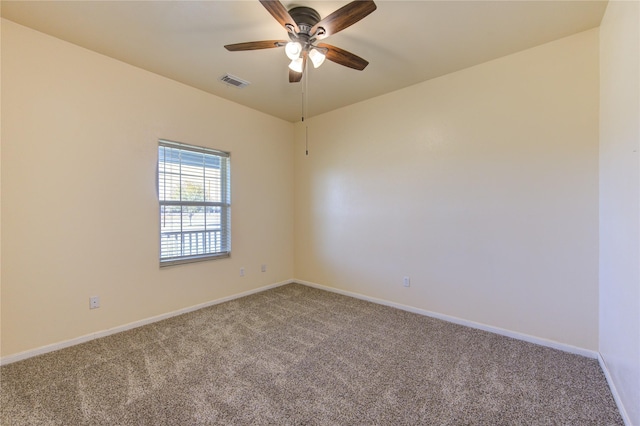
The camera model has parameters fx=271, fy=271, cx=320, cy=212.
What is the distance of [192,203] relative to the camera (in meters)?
3.36

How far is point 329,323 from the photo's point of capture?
9.79ft

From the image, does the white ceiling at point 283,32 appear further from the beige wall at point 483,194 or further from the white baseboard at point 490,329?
the white baseboard at point 490,329

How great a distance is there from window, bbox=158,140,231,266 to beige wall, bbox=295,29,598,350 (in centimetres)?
161

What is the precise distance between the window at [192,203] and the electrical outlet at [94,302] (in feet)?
2.16

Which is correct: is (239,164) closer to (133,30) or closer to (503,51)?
(133,30)

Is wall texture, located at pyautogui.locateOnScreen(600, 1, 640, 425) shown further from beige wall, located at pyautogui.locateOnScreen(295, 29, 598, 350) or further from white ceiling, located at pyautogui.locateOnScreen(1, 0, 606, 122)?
white ceiling, located at pyautogui.locateOnScreen(1, 0, 606, 122)

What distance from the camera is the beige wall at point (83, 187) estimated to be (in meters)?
2.23

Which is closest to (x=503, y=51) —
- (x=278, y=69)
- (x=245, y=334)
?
(x=278, y=69)

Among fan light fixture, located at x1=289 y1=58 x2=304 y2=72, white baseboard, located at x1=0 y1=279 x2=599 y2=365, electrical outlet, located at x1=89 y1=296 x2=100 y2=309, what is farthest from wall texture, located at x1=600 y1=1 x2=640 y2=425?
electrical outlet, located at x1=89 y1=296 x2=100 y2=309

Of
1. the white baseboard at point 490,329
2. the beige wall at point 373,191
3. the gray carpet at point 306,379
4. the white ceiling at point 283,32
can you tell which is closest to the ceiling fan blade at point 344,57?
the white ceiling at point 283,32

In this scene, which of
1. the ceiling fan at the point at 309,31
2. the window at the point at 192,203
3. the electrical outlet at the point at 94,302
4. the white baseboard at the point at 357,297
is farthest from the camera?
the window at the point at 192,203

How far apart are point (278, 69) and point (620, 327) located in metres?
3.46

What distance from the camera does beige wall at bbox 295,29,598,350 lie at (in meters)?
2.34

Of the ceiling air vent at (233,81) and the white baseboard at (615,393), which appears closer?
the white baseboard at (615,393)
